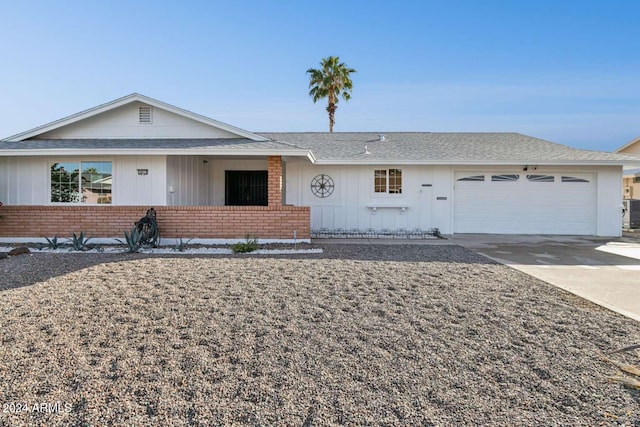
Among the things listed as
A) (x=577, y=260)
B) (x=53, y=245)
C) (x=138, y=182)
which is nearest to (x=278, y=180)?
(x=138, y=182)

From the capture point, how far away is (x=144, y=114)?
11.6 meters

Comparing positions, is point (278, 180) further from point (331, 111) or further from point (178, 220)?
point (331, 111)

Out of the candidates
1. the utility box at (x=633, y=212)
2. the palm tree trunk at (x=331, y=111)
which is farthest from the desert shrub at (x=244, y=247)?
the palm tree trunk at (x=331, y=111)

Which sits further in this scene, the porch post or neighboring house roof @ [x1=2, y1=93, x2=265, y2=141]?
neighboring house roof @ [x1=2, y1=93, x2=265, y2=141]

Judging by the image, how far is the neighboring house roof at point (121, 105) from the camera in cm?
1115

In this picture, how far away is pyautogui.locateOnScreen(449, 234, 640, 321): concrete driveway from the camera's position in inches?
217

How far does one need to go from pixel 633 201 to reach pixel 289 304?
19.4m

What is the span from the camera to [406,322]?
13.7ft

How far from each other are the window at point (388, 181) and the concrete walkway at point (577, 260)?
7.88 feet

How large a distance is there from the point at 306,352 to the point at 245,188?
12159 millimetres

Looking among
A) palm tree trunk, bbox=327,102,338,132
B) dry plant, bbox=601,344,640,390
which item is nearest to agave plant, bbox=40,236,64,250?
dry plant, bbox=601,344,640,390

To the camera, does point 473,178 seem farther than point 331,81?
No

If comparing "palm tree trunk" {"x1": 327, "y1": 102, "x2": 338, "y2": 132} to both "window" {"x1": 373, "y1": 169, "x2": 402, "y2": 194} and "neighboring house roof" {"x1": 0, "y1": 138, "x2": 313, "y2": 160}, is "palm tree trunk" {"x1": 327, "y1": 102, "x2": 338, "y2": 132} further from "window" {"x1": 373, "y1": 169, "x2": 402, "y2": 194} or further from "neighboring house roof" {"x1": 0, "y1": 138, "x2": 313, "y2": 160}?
"neighboring house roof" {"x1": 0, "y1": 138, "x2": 313, "y2": 160}

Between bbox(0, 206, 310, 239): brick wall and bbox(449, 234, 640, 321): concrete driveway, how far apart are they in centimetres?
535
